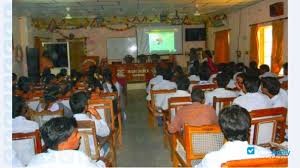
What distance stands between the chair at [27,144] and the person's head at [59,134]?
1.81ft

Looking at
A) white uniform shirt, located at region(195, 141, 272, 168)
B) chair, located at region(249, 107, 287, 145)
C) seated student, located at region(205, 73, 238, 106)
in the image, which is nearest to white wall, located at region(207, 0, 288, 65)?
seated student, located at region(205, 73, 238, 106)

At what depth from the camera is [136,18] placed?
42.0 ft

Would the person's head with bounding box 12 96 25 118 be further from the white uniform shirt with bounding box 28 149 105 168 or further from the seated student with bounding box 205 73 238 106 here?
the seated student with bounding box 205 73 238 106

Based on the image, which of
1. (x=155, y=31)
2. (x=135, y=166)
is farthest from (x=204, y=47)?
(x=135, y=166)

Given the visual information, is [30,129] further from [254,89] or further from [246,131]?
[254,89]

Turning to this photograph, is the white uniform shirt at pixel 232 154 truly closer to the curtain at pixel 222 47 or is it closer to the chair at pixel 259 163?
the chair at pixel 259 163

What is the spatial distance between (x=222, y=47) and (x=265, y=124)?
376 inches

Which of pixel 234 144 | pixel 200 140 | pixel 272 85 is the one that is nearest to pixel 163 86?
pixel 272 85

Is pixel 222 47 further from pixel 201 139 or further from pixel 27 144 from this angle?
pixel 27 144

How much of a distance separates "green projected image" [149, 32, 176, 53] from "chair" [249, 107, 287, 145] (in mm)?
10817

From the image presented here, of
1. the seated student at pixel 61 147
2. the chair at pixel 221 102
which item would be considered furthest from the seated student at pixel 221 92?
the seated student at pixel 61 147

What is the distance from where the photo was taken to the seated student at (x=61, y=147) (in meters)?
1.90

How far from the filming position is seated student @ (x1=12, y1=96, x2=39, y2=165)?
109 inches

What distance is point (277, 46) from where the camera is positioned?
8164mm
